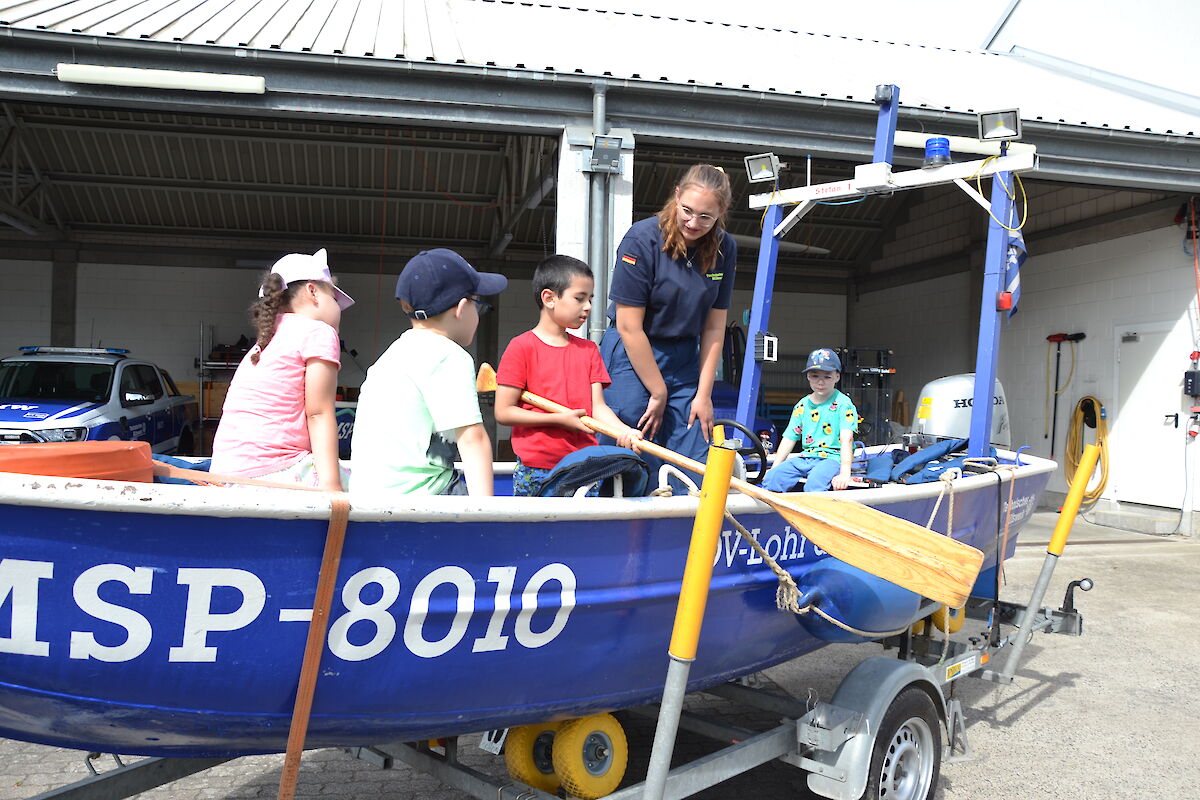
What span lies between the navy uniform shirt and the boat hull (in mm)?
1019

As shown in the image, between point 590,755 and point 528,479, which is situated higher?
point 528,479

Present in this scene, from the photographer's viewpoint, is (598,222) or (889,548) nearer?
(889,548)

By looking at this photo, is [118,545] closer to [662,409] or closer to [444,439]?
[444,439]

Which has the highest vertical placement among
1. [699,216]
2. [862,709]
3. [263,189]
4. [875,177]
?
[263,189]

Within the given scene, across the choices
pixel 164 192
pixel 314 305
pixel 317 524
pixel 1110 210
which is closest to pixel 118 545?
pixel 317 524

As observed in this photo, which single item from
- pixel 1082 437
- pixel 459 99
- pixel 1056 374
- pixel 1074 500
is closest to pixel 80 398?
pixel 459 99

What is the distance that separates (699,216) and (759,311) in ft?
8.33

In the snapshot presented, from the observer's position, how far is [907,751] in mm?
3010

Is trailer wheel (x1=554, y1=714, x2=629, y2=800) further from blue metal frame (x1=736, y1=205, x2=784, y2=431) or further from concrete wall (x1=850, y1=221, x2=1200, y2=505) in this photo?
concrete wall (x1=850, y1=221, x2=1200, y2=505)

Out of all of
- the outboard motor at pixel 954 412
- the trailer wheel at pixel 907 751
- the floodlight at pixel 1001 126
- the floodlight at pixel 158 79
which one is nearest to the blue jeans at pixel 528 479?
the trailer wheel at pixel 907 751

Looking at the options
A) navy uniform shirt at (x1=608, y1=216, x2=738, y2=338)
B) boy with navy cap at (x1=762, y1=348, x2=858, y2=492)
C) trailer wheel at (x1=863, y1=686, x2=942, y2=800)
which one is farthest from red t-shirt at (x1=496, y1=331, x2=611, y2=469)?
boy with navy cap at (x1=762, y1=348, x2=858, y2=492)

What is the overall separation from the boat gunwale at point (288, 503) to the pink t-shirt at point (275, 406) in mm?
882

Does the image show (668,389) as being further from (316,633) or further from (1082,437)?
(1082,437)

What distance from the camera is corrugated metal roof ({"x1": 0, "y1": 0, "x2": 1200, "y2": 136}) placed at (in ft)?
24.0
